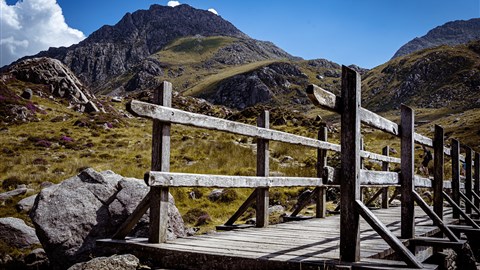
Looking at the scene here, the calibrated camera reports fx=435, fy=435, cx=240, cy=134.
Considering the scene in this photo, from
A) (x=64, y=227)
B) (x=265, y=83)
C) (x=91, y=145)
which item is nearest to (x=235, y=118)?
(x=91, y=145)

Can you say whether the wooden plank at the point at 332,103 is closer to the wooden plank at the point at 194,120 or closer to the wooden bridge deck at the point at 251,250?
the wooden bridge deck at the point at 251,250

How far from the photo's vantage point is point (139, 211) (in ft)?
17.9

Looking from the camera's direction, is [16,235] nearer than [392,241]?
No

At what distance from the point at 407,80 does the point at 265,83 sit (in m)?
46.9

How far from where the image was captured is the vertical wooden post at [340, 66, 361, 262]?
417 centimetres

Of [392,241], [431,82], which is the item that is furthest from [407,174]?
[431,82]

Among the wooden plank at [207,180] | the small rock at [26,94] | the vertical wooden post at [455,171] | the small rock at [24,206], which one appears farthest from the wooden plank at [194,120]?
the small rock at [26,94]

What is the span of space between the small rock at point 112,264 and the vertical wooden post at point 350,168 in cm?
223

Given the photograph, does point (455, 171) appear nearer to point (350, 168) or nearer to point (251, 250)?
point (350, 168)

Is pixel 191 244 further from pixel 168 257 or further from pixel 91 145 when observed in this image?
pixel 91 145

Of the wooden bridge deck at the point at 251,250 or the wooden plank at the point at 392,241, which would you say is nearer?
the wooden plank at the point at 392,241

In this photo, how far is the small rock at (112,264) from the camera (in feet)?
14.8

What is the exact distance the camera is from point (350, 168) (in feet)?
14.0

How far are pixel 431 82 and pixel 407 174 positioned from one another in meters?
118
